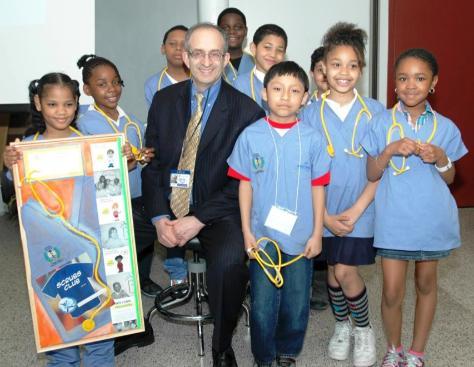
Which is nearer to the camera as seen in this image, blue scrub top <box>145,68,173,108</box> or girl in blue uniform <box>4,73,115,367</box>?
girl in blue uniform <box>4,73,115,367</box>

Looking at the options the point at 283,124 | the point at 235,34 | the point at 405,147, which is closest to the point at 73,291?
the point at 283,124

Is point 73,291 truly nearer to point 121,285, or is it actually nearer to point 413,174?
point 121,285

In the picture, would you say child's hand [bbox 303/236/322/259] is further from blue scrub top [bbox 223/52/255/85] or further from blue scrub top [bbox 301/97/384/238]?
blue scrub top [bbox 223/52/255/85]

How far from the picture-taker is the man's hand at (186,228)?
232 centimetres

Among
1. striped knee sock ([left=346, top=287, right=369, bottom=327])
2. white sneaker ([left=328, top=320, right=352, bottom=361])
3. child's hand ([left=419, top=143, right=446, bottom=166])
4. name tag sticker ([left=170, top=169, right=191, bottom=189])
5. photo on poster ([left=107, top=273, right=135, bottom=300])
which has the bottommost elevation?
white sneaker ([left=328, top=320, right=352, bottom=361])

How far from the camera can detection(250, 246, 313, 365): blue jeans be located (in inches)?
86.4

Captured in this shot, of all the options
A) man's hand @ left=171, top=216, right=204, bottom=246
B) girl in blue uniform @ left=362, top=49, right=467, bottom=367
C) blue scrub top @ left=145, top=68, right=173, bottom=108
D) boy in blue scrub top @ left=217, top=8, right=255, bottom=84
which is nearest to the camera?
girl in blue uniform @ left=362, top=49, right=467, bottom=367

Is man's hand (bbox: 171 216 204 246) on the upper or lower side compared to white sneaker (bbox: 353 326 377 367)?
upper

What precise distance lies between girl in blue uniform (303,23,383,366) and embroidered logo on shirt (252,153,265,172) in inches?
12.0

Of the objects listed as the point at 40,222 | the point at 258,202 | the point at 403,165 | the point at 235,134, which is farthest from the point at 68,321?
the point at 403,165

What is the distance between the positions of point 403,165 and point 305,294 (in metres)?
0.66

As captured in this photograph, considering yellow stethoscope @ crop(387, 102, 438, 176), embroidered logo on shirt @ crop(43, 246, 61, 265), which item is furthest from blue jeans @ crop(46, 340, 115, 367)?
yellow stethoscope @ crop(387, 102, 438, 176)

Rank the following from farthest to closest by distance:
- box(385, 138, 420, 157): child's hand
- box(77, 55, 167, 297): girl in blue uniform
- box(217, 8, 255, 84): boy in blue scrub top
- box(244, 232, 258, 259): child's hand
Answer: box(217, 8, 255, 84): boy in blue scrub top < box(77, 55, 167, 297): girl in blue uniform < box(244, 232, 258, 259): child's hand < box(385, 138, 420, 157): child's hand

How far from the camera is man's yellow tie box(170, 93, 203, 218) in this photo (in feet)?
7.88
